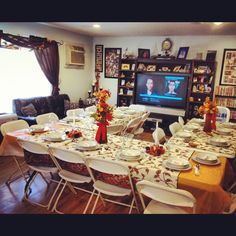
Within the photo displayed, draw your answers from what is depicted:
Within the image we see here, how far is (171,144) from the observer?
269 centimetres

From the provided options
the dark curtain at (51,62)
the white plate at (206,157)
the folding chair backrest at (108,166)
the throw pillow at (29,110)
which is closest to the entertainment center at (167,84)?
the dark curtain at (51,62)

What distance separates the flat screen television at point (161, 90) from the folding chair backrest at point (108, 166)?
4.56 meters

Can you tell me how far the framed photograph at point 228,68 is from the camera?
569 centimetres

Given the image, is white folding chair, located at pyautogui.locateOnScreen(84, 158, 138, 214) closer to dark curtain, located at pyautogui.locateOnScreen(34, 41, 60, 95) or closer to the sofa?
the sofa

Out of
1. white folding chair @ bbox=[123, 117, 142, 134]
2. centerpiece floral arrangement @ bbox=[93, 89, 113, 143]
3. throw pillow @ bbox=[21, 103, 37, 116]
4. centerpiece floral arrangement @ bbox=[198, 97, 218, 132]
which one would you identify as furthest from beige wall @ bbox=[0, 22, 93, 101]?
centerpiece floral arrangement @ bbox=[198, 97, 218, 132]

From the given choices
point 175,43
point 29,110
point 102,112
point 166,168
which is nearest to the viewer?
point 166,168

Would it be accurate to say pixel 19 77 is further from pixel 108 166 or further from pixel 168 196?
pixel 168 196

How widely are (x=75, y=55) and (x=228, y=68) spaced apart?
407 centimetres

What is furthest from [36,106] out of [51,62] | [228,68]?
[228,68]

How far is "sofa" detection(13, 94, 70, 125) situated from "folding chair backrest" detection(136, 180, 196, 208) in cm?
322

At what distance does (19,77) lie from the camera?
5.00 meters
